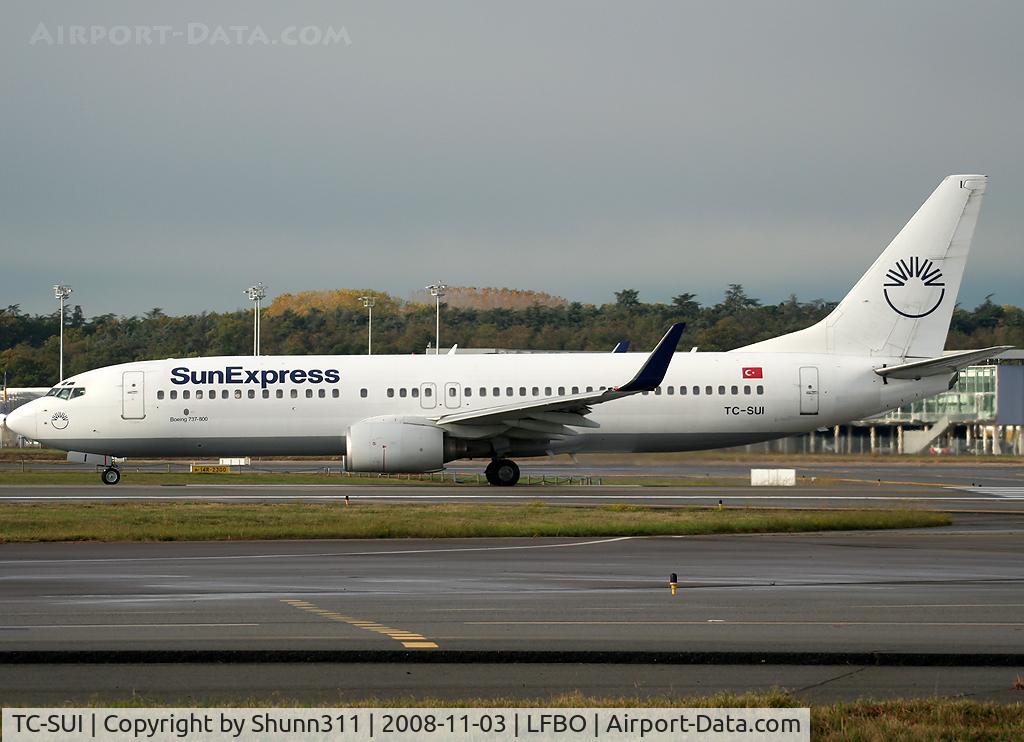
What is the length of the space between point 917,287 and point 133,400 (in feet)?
78.4

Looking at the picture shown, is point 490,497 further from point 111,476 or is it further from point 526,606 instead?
point 526,606

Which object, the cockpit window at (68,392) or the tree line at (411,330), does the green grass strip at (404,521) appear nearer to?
the cockpit window at (68,392)

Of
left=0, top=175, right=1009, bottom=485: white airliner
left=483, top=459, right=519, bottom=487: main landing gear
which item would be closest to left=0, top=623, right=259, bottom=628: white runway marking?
left=0, top=175, right=1009, bottom=485: white airliner

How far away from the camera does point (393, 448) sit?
113 ft

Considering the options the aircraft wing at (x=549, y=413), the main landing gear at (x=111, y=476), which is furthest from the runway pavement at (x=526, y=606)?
the main landing gear at (x=111, y=476)

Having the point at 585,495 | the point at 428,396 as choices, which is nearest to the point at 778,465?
the point at 428,396

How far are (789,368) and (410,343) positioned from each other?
65563mm

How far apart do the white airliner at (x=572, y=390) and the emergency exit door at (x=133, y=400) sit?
0.14ft

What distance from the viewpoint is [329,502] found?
2959cm

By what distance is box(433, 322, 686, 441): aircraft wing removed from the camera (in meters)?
33.2

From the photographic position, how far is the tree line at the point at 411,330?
89.4m

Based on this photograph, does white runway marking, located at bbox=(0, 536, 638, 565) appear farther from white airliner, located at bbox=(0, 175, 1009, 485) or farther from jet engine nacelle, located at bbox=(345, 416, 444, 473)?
white airliner, located at bbox=(0, 175, 1009, 485)

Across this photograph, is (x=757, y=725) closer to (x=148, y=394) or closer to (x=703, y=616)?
(x=703, y=616)

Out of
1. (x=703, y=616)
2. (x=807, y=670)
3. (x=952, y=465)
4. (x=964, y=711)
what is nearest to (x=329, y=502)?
(x=703, y=616)
